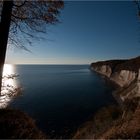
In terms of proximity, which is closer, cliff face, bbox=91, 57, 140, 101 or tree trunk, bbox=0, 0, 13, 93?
tree trunk, bbox=0, 0, 13, 93

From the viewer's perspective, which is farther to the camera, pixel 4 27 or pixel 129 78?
pixel 129 78

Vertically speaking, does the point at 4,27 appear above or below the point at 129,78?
above

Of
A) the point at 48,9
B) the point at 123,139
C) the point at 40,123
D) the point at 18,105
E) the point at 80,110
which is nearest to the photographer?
the point at 123,139

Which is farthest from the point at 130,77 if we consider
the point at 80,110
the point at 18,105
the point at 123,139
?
the point at 123,139

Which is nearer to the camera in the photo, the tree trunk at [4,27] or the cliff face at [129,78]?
the tree trunk at [4,27]

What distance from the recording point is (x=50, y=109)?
4391 centimetres

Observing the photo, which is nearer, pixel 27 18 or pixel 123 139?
pixel 123 139

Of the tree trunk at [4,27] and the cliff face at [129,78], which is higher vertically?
the tree trunk at [4,27]

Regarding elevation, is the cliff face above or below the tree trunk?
below

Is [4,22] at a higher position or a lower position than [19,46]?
higher

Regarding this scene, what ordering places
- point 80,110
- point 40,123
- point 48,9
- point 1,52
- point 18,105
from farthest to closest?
point 18,105 < point 80,110 < point 40,123 < point 48,9 < point 1,52

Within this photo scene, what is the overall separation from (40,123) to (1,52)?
30.2 meters

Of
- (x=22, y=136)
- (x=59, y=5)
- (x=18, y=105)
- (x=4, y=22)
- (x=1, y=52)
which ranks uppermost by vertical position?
(x=59, y=5)

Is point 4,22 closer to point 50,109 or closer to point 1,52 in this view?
point 1,52
